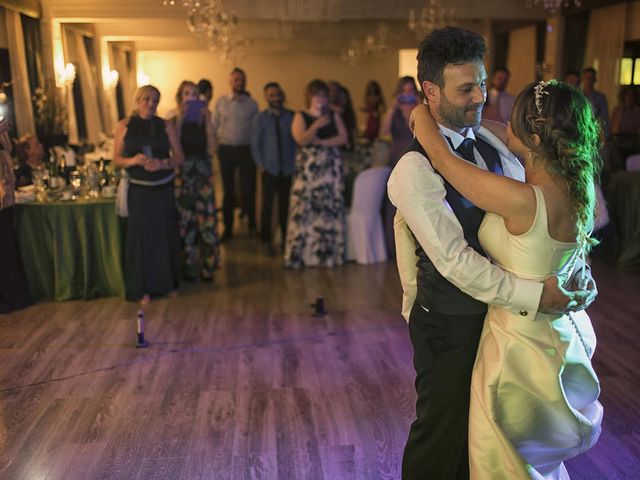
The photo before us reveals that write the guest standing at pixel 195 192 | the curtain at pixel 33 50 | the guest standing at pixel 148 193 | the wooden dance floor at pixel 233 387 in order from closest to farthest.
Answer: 1. the wooden dance floor at pixel 233 387
2. the guest standing at pixel 148 193
3. the guest standing at pixel 195 192
4. the curtain at pixel 33 50

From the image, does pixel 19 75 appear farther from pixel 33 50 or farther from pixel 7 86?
pixel 33 50

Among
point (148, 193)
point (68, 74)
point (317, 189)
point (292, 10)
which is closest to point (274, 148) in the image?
point (317, 189)

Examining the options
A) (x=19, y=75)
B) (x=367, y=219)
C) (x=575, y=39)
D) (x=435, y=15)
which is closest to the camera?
(x=367, y=219)

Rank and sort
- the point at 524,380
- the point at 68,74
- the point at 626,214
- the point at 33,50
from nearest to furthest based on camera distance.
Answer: the point at 524,380, the point at 626,214, the point at 33,50, the point at 68,74

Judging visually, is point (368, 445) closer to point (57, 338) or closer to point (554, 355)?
point (554, 355)

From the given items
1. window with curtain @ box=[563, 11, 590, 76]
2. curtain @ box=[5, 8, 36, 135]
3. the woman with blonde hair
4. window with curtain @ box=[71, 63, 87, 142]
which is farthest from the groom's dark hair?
window with curtain @ box=[563, 11, 590, 76]

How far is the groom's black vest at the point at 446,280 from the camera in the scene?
73.9 inches

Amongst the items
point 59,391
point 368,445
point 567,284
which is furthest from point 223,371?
point 567,284

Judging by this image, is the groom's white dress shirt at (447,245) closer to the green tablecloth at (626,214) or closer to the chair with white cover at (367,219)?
the chair with white cover at (367,219)

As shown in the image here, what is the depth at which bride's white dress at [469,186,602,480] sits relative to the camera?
1856 mm

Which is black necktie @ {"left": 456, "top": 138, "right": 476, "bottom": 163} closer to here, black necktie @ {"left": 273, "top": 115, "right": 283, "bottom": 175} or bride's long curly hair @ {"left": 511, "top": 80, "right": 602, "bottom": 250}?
bride's long curly hair @ {"left": 511, "top": 80, "right": 602, "bottom": 250}

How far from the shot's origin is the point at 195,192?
5938 millimetres

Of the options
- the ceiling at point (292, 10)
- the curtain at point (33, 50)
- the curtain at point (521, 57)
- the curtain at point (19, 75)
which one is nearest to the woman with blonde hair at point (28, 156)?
the curtain at point (19, 75)

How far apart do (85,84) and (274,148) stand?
19.6ft
